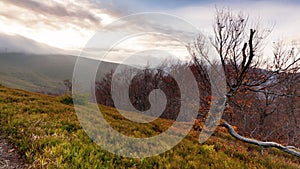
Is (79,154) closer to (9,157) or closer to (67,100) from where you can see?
(9,157)

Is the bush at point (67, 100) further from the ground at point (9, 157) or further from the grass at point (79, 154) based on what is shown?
the ground at point (9, 157)

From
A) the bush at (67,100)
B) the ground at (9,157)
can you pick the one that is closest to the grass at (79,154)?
the ground at (9,157)

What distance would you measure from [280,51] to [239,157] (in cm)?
1902

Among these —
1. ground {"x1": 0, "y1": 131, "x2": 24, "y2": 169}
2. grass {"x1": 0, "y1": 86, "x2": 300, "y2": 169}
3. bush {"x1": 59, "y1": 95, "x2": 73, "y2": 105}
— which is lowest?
bush {"x1": 59, "y1": 95, "x2": 73, "y2": 105}

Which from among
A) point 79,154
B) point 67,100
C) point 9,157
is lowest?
point 67,100

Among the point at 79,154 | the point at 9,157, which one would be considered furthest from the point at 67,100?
the point at 79,154

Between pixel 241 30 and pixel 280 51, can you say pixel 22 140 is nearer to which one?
pixel 241 30

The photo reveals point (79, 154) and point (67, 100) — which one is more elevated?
point (79, 154)

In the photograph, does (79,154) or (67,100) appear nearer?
A: (79,154)

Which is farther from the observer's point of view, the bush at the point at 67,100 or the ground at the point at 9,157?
the bush at the point at 67,100

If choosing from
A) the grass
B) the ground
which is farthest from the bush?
the ground

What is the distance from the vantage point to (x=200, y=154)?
7895 millimetres

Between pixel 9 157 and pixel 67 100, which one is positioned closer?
pixel 9 157

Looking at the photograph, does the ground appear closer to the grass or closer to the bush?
the grass
